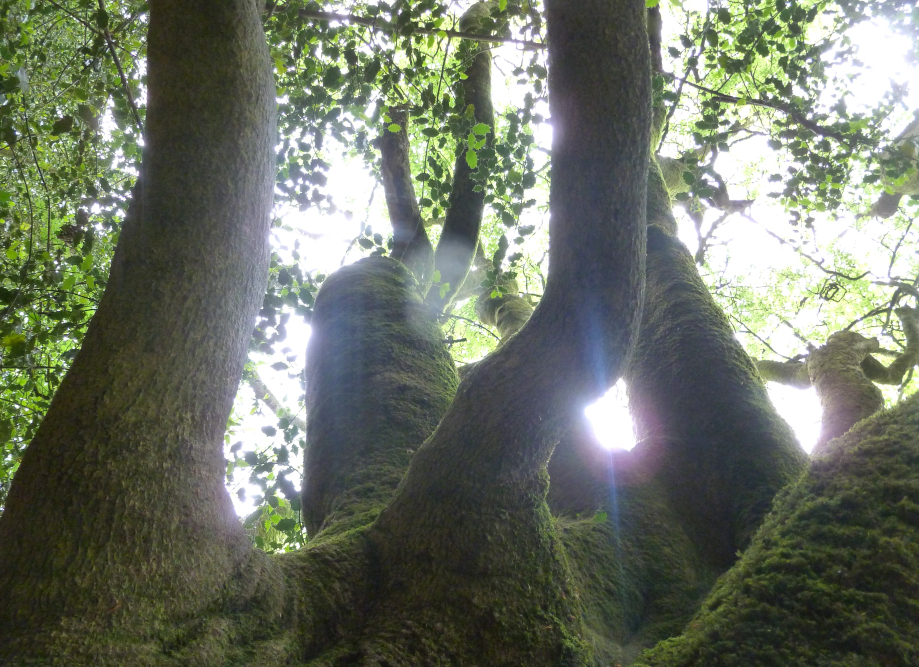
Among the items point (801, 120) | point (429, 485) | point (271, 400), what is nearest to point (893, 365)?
point (801, 120)

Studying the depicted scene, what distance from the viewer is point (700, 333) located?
140 inches

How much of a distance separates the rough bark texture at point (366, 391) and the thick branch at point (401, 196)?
0.72 meters

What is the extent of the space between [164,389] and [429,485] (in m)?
0.90

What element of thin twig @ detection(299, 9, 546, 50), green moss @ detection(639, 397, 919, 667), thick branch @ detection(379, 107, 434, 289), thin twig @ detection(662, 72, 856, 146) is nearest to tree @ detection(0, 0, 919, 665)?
green moss @ detection(639, 397, 919, 667)

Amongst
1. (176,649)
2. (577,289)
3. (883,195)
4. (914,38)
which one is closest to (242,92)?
(577,289)

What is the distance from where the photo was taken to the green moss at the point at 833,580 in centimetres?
131

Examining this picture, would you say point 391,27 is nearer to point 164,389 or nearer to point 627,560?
point 164,389

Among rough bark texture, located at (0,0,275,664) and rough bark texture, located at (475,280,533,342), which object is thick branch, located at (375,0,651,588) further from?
rough bark texture, located at (475,280,533,342)

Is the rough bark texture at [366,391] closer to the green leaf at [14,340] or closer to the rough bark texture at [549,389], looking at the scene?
the rough bark texture at [549,389]

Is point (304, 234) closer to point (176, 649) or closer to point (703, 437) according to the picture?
point (703, 437)

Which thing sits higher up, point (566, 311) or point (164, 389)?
point (566, 311)

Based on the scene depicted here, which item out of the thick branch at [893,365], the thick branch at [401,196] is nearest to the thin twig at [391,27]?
the thick branch at [401,196]

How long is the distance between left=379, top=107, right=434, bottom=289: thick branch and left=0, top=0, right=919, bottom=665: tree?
1.78m

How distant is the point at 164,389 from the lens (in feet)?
5.43
